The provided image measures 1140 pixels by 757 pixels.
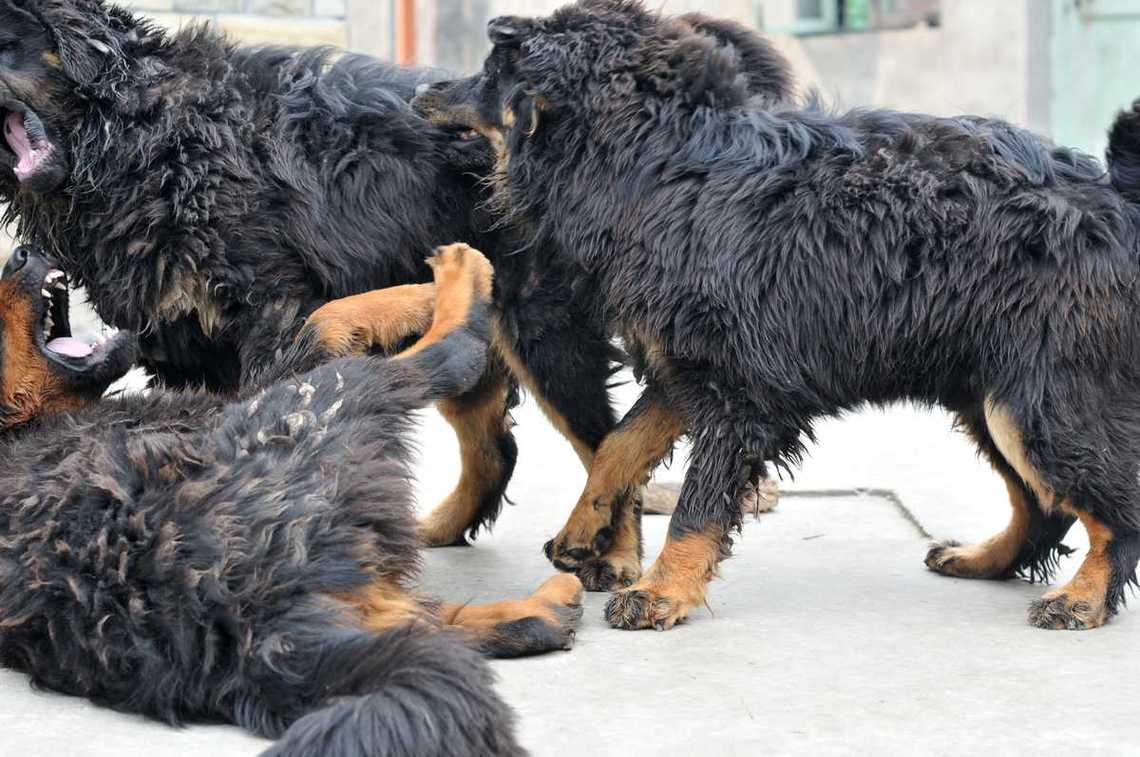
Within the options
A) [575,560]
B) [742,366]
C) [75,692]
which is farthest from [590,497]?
[75,692]

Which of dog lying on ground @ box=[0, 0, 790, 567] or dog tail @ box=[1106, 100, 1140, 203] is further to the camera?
dog lying on ground @ box=[0, 0, 790, 567]

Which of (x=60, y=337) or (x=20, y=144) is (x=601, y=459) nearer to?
(x=60, y=337)

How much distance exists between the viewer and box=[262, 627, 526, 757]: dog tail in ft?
9.29

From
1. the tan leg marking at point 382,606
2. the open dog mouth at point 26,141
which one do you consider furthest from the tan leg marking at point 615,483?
the open dog mouth at point 26,141

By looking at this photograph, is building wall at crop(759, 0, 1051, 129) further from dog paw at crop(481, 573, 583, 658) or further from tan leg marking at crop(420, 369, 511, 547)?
dog paw at crop(481, 573, 583, 658)

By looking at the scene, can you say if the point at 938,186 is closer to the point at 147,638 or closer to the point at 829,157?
the point at 829,157

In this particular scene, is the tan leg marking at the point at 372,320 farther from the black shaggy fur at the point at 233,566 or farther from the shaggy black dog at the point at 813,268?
the shaggy black dog at the point at 813,268

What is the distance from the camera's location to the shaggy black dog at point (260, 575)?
3137mm

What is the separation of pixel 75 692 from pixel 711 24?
10.3ft

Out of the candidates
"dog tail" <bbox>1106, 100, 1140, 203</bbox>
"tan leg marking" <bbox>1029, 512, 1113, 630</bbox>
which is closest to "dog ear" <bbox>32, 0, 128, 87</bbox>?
"dog tail" <bbox>1106, 100, 1140, 203</bbox>

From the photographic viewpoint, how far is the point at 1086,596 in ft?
14.0

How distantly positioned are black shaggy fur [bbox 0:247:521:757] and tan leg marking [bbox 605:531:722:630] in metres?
0.80

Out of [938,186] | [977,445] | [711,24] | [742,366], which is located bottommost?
[977,445]

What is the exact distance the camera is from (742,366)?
14.3ft
